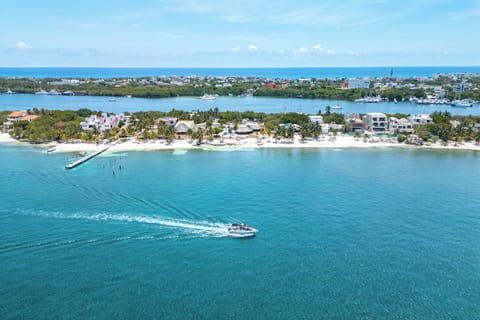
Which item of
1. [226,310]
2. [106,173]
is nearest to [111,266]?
[226,310]

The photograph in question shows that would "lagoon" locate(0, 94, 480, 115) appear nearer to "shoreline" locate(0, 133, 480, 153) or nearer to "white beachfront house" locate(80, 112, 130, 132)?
"white beachfront house" locate(80, 112, 130, 132)

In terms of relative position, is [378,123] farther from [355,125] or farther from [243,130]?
[243,130]

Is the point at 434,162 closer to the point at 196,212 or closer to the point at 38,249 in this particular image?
the point at 196,212

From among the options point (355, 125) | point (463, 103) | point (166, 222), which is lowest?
point (166, 222)

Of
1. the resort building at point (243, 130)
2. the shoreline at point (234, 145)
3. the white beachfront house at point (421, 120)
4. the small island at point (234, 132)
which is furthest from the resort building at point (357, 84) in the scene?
the resort building at point (243, 130)

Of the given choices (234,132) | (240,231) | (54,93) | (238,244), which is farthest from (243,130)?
(54,93)

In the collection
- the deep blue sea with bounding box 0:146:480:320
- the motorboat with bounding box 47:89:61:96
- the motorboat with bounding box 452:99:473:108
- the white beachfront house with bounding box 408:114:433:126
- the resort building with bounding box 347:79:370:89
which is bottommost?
the deep blue sea with bounding box 0:146:480:320

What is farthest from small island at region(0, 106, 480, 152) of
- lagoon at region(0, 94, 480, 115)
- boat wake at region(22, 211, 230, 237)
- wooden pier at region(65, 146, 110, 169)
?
lagoon at region(0, 94, 480, 115)
